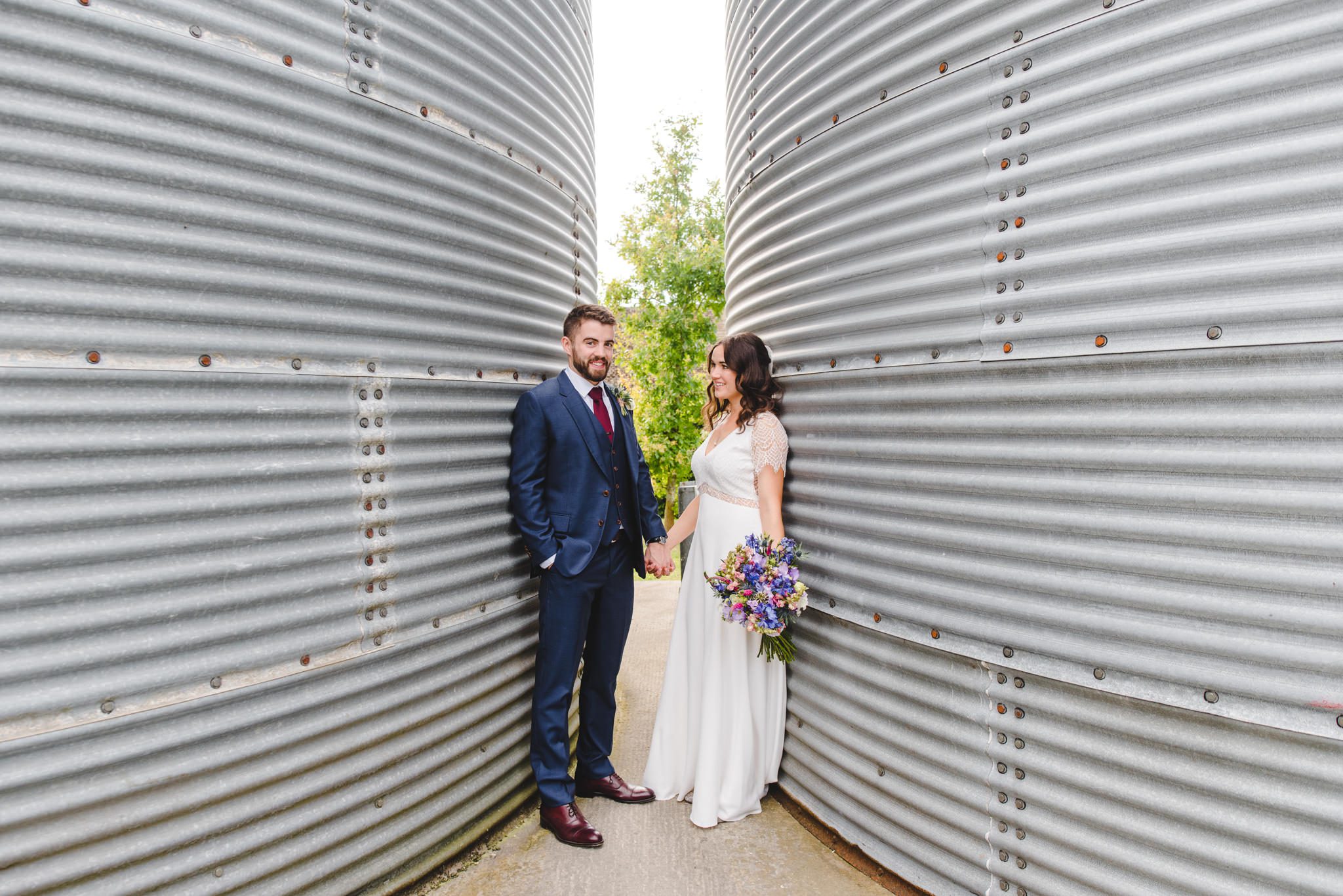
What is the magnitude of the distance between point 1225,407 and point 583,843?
10.1ft

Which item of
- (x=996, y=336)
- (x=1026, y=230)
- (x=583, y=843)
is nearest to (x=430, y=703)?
(x=583, y=843)

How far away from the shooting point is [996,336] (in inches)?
96.1

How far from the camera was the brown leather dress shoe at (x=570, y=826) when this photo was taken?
10.8 feet

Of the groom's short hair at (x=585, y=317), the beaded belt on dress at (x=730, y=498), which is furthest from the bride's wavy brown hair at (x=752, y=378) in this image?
the groom's short hair at (x=585, y=317)

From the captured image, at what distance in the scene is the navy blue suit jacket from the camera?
3361 mm

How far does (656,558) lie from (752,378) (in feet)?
3.69

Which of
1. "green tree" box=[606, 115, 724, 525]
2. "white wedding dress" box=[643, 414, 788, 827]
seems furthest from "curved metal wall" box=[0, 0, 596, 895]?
"green tree" box=[606, 115, 724, 525]

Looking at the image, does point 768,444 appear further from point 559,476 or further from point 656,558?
point 559,476

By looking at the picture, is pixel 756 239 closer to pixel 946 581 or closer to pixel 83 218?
pixel 946 581

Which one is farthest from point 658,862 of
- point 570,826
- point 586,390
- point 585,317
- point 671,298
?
point 671,298

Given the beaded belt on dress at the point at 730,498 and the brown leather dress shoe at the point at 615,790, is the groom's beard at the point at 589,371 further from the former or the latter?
the brown leather dress shoe at the point at 615,790

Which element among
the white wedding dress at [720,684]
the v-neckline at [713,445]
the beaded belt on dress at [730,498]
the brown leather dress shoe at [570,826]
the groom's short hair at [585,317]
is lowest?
the brown leather dress shoe at [570,826]

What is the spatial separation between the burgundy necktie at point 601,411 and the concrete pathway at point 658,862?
1960 millimetres

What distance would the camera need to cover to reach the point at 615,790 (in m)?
3.72
